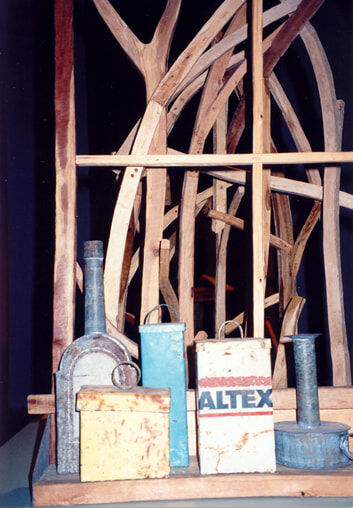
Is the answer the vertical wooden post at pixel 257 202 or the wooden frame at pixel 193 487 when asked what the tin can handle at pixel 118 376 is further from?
the vertical wooden post at pixel 257 202

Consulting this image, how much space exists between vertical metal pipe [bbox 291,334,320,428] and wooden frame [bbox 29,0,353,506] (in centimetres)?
17

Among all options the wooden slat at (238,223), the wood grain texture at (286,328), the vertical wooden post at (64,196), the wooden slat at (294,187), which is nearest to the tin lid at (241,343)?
the vertical wooden post at (64,196)

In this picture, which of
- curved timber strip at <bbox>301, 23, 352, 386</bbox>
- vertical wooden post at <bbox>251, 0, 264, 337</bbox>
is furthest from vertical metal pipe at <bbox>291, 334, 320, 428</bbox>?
curved timber strip at <bbox>301, 23, 352, 386</bbox>

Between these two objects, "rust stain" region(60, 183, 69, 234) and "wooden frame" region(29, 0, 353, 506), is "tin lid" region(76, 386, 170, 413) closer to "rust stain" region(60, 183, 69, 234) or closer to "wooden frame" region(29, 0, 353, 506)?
"wooden frame" region(29, 0, 353, 506)

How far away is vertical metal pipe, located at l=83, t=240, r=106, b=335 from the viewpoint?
2.43 meters

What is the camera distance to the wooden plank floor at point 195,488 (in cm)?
212

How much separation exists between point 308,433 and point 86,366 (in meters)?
1.04

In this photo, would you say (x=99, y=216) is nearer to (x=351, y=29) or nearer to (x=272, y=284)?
(x=272, y=284)

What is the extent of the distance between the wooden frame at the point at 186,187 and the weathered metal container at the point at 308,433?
0.07 metres

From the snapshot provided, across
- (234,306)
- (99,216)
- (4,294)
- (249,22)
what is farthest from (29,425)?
(249,22)

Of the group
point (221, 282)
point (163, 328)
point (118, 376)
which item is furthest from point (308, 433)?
point (221, 282)

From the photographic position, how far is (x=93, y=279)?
246 cm

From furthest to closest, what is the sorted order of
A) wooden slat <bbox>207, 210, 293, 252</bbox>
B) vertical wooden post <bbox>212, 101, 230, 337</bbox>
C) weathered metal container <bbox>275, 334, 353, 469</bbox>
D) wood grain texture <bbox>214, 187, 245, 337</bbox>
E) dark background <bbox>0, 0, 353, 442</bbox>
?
dark background <bbox>0, 0, 353, 442</bbox> < wood grain texture <bbox>214, 187, 245, 337</bbox> < vertical wooden post <bbox>212, 101, 230, 337</bbox> < wooden slat <bbox>207, 210, 293, 252</bbox> < weathered metal container <bbox>275, 334, 353, 469</bbox>

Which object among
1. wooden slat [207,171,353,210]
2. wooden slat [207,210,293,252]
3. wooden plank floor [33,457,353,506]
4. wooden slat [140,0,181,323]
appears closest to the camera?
wooden plank floor [33,457,353,506]
